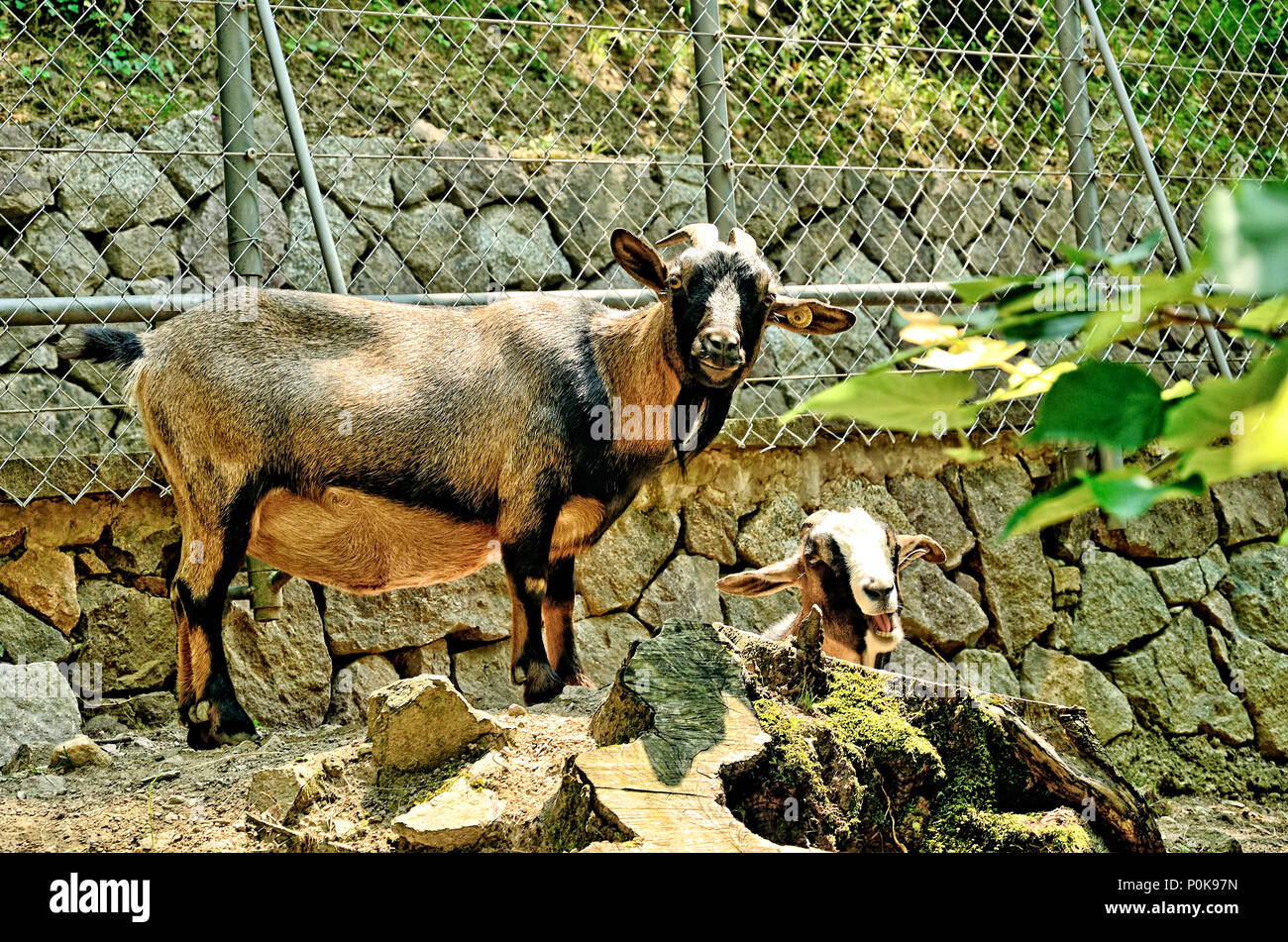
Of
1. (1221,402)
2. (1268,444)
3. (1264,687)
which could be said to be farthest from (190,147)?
(1264,687)

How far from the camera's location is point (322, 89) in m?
5.59

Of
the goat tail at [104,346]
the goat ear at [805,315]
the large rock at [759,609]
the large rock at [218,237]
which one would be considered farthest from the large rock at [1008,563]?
the goat tail at [104,346]

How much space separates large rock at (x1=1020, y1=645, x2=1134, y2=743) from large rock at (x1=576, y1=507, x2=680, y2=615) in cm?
186

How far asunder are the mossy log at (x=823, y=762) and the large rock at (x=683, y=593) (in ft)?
7.00

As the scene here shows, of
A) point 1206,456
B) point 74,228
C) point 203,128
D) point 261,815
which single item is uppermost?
point 203,128

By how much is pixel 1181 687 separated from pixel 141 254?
520 centimetres

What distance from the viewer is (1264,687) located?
575cm

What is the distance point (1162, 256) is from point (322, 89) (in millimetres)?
4611

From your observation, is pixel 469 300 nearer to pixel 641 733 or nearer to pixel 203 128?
pixel 203 128

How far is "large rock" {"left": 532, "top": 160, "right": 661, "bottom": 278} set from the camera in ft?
18.3

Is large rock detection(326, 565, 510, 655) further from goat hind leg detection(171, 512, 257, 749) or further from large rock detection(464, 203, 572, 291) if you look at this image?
large rock detection(464, 203, 572, 291)

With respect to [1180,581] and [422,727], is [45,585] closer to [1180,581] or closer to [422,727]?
[422,727]

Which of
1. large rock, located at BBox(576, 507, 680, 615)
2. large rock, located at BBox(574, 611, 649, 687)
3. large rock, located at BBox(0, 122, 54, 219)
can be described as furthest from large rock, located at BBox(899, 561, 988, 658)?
large rock, located at BBox(0, 122, 54, 219)

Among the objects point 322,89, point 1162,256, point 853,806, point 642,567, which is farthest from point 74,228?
point 1162,256
